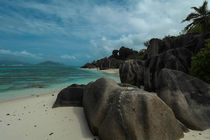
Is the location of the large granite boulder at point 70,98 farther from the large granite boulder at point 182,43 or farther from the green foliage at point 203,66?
the large granite boulder at point 182,43

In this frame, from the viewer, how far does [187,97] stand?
13.9 ft

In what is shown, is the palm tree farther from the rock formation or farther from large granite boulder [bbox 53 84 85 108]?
large granite boulder [bbox 53 84 85 108]

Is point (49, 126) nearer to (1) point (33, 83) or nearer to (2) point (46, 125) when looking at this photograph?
(2) point (46, 125)

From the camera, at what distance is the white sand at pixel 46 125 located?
3557mm

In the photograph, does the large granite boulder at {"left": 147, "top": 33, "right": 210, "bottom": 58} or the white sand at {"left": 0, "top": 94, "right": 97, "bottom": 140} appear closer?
the white sand at {"left": 0, "top": 94, "right": 97, "bottom": 140}

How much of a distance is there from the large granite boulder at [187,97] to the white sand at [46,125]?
326 cm

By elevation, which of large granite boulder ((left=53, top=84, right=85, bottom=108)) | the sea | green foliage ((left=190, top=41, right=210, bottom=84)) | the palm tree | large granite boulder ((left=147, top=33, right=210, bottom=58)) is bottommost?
the sea

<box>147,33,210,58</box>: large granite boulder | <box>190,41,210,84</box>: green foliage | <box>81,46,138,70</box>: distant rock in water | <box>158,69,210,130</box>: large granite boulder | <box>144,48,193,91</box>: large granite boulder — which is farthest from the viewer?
<box>81,46,138,70</box>: distant rock in water

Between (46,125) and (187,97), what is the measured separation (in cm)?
558

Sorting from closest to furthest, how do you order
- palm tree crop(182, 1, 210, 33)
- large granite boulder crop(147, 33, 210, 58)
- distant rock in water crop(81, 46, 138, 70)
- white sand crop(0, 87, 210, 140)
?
white sand crop(0, 87, 210, 140)
large granite boulder crop(147, 33, 210, 58)
palm tree crop(182, 1, 210, 33)
distant rock in water crop(81, 46, 138, 70)

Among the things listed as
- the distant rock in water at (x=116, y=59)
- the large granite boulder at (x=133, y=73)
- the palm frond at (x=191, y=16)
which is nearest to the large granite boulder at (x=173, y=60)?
the large granite boulder at (x=133, y=73)

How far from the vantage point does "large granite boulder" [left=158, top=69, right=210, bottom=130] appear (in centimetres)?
385

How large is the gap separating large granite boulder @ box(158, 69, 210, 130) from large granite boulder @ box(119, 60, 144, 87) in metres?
8.26

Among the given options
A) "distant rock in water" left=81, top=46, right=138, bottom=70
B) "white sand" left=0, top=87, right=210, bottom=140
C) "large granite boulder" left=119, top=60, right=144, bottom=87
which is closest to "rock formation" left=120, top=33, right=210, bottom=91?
"large granite boulder" left=119, top=60, right=144, bottom=87
